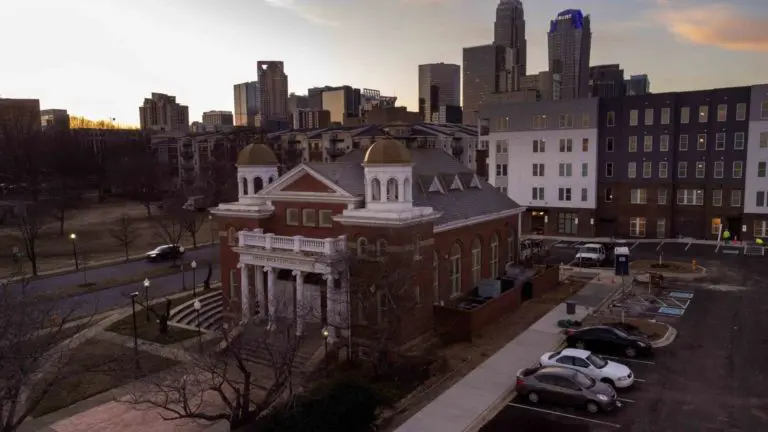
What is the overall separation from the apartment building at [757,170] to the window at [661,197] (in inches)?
297

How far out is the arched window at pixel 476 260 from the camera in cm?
3797

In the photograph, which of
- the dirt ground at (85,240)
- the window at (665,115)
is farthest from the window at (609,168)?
the dirt ground at (85,240)

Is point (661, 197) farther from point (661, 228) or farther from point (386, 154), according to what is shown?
point (386, 154)

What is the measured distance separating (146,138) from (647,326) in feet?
520

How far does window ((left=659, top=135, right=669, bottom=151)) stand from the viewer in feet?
204

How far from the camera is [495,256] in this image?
4128 cm

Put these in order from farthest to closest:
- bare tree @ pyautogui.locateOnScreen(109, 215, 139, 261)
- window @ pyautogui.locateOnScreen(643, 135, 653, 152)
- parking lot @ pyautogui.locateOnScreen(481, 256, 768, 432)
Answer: bare tree @ pyautogui.locateOnScreen(109, 215, 139, 261) < window @ pyautogui.locateOnScreen(643, 135, 653, 152) < parking lot @ pyautogui.locateOnScreen(481, 256, 768, 432)

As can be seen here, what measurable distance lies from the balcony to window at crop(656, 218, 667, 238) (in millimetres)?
47406

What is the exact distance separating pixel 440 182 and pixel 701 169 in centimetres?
3793

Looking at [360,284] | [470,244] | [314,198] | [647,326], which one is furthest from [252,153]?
[647,326]

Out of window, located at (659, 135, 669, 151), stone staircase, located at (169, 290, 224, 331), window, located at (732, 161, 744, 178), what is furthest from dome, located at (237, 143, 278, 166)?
window, located at (732, 161, 744, 178)

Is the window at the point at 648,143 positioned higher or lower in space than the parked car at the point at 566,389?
higher

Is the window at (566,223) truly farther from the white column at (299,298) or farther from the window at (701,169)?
the white column at (299,298)

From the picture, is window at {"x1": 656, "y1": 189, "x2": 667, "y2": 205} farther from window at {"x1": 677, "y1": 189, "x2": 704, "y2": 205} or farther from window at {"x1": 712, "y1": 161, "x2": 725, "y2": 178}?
window at {"x1": 712, "y1": 161, "x2": 725, "y2": 178}
